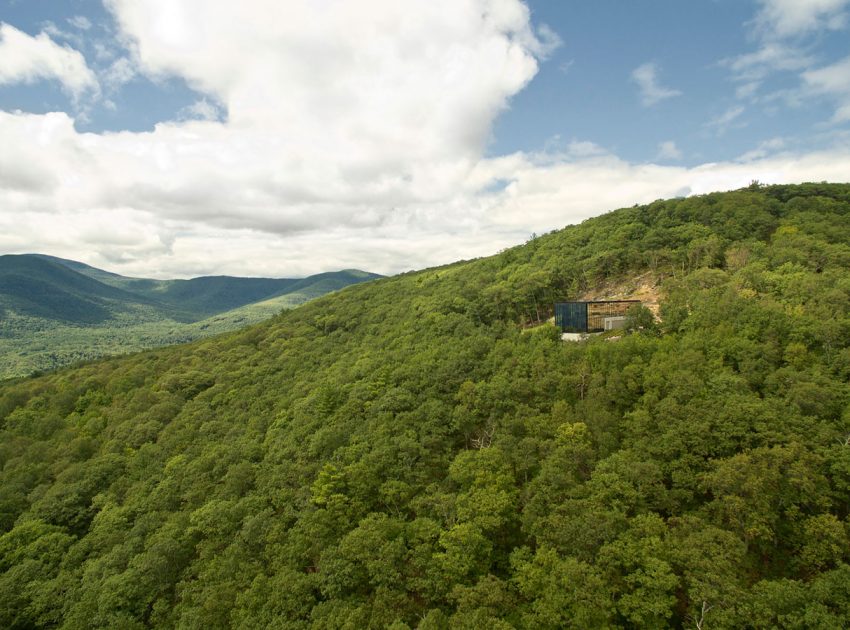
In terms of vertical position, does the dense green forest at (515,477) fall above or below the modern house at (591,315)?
below

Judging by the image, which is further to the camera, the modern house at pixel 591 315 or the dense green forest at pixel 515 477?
the modern house at pixel 591 315

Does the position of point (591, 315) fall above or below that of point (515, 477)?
above

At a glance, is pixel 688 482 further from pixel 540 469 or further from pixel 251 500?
pixel 251 500

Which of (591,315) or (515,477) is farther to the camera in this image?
(591,315)

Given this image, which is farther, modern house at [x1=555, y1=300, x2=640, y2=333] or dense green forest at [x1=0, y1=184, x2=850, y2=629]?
modern house at [x1=555, y1=300, x2=640, y2=333]
